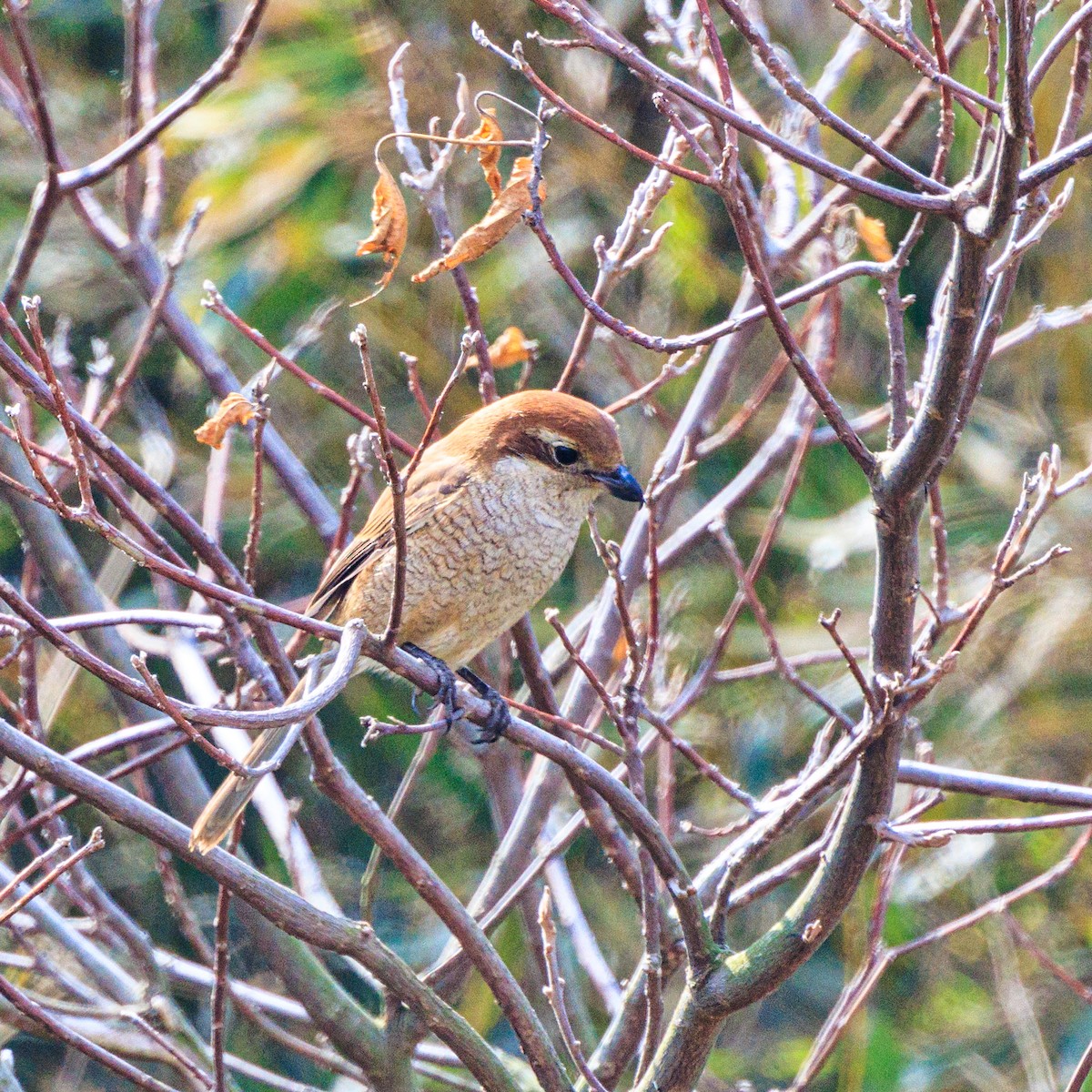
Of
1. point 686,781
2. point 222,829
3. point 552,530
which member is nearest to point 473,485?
point 552,530

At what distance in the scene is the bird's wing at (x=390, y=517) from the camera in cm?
299

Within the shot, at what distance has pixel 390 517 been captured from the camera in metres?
3.09

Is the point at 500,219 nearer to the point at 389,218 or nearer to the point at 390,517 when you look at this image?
the point at 389,218

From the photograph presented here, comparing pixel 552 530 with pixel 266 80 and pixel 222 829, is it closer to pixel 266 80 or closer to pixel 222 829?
pixel 222 829

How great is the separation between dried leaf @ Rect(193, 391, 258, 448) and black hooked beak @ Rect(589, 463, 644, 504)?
923 millimetres

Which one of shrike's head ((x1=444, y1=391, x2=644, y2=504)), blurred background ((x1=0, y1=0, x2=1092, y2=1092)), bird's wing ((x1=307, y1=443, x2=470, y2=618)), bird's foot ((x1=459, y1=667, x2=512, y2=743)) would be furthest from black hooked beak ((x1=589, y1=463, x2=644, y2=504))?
blurred background ((x1=0, y1=0, x2=1092, y2=1092))

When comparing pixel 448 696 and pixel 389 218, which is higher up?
pixel 389 218

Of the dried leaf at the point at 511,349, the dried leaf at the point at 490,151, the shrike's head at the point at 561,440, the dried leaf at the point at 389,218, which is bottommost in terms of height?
the shrike's head at the point at 561,440

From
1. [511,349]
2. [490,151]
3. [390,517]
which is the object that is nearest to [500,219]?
[490,151]

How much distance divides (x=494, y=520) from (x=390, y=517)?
28 centimetres

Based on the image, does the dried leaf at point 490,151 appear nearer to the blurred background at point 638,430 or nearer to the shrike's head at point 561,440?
the shrike's head at point 561,440

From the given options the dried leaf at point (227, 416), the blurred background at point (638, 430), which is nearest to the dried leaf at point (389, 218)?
the dried leaf at point (227, 416)

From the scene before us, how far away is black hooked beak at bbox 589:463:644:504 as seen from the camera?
2.87m

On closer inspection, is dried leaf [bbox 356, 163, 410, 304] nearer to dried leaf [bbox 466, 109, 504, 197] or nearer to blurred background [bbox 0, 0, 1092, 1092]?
dried leaf [bbox 466, 109, 504, 197]
